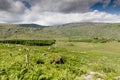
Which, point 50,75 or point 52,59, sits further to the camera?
point 52,59

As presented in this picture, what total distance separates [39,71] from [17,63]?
2.40 meters

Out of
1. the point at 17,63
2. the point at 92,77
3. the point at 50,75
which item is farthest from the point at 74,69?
the point at 17,63

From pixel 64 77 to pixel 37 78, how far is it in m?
1.78

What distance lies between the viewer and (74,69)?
15.6 metres

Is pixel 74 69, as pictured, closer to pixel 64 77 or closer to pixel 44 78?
pixel 64 77

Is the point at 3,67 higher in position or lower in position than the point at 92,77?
higher

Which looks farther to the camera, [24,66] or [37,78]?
[24,66]

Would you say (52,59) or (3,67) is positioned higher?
(3,67)

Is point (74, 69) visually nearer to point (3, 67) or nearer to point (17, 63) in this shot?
point (17, 63)

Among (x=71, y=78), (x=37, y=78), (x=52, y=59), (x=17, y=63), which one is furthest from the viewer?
(x=52, y=59)

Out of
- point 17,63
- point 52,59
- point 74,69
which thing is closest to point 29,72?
point 17,63

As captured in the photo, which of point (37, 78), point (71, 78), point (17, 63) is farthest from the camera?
point (17, 63)

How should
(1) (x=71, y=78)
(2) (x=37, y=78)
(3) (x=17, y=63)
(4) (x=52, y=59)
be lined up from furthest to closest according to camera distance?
(4) (x=52, y=59)
(3) (x=17, y=63)
(1) (x=71, y=78)
(2) (x=37, y=78)

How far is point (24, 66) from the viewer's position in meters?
14.1
